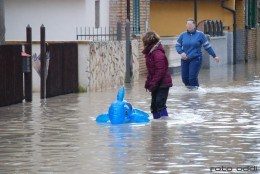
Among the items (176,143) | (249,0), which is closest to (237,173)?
(176,143)

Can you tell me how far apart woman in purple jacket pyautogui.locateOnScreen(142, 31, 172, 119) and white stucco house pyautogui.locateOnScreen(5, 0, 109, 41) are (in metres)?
11.6

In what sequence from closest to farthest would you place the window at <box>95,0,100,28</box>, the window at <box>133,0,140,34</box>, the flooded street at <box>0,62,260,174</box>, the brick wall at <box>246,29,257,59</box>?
the flooded street at <box>0,62,260,174</box> → the window at <box>95,0,100,28</box> → the window at <box>133,0,140,34</box> → the brick wall at <box>246,29,257,59</box>

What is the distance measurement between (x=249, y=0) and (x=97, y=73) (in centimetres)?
2496

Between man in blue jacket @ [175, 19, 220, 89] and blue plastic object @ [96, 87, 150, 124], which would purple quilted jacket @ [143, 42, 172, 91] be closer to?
blue plastic object @ [96, 87, 150, 124]

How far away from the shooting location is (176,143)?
13.7 m

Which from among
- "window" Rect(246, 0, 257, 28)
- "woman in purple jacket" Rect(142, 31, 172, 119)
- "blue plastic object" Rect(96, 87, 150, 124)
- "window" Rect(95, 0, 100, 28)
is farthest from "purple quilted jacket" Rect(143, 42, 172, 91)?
"window" Rect(246, 0, 257, 28)

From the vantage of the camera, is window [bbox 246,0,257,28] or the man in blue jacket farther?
window [bbox 246,0,257,28]

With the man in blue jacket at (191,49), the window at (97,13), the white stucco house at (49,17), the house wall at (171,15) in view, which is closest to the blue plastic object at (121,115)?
the man in blue jacket at (191,49)

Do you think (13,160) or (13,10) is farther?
(13,10)

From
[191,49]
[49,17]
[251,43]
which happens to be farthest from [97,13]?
[251,43]

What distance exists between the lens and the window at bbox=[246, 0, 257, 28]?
48322 mm

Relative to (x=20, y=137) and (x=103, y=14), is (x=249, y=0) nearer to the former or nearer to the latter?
(x=103, y=14)

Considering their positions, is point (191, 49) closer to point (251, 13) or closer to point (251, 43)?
point (251, 13)

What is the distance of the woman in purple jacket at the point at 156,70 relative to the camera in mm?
16797
